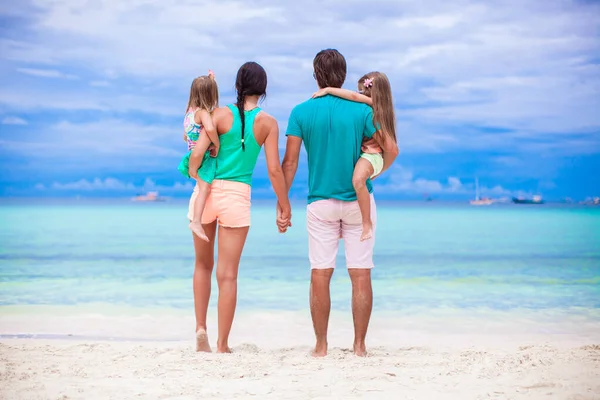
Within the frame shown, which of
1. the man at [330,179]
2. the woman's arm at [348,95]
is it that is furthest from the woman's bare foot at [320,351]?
the woman's arm at [348,95]

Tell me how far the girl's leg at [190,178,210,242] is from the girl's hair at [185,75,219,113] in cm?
Answer: 47

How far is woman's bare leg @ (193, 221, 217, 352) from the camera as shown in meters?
4.12

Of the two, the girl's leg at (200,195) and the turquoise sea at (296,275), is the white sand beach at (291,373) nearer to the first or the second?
the girl's leg at (200,195)

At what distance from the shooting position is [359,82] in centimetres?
405

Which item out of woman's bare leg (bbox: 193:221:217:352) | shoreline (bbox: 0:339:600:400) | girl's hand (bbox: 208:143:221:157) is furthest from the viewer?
woman's bare leg (bbox: 193:221:217:352)

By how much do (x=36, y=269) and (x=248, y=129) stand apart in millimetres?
9163

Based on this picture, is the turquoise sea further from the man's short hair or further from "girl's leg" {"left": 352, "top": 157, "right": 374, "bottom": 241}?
the man's short hair

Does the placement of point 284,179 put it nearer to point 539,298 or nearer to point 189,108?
point 189,108

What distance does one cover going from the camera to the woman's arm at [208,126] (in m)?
3.95

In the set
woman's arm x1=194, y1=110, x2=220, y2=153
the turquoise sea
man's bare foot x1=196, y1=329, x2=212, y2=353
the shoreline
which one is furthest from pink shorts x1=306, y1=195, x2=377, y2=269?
the turquoise sea

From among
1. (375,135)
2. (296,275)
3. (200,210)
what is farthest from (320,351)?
(296,275)

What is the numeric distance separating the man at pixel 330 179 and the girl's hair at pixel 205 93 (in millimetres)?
493

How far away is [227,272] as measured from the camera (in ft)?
13.3

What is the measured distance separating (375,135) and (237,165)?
856mm
